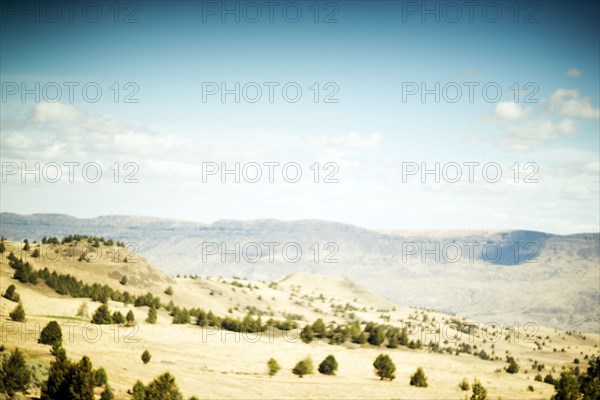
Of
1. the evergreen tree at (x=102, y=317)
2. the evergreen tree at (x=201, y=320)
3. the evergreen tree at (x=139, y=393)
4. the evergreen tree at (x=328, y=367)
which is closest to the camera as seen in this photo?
the evergreen tree at (x=139, y=393)

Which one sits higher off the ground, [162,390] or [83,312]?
[83,312]

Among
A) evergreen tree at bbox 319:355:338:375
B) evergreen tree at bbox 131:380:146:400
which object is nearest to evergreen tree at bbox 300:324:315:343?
evergreen tree at bbox 319:355:338:375

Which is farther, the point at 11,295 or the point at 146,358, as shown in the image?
the point at 11,295

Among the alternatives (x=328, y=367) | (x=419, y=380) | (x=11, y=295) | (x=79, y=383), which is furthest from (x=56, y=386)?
(x=11, y=295)

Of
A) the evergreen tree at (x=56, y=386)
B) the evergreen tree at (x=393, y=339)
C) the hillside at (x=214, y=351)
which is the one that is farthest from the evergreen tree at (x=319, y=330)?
the evergreen tree at (x=56, y=386)

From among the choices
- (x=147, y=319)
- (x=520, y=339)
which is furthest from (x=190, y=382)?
(x=520, y=339)

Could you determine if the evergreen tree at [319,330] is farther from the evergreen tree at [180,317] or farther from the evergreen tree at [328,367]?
the evergreen tree at [328,367]

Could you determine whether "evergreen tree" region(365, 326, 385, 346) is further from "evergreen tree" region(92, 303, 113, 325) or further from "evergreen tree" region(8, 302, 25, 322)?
"evergreen tree" region(8, 302, 25, 322)

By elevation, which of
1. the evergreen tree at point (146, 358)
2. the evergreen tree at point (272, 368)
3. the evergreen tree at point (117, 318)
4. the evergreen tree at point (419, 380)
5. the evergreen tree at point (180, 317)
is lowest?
the evergreen tree at point (419, 380)

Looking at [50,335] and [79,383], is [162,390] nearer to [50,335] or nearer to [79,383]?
[79,383]

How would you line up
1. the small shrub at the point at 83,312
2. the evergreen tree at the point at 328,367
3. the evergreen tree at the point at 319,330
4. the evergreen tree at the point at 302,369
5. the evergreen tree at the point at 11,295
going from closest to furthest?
the evergreen tree at the point at 302,369 < the evergreen tree at the point at 328,367 < the evergreen tree at the point at 11,295 < the small shrub at the point at 83,312 < the evergreen tree at the point at 319,330
